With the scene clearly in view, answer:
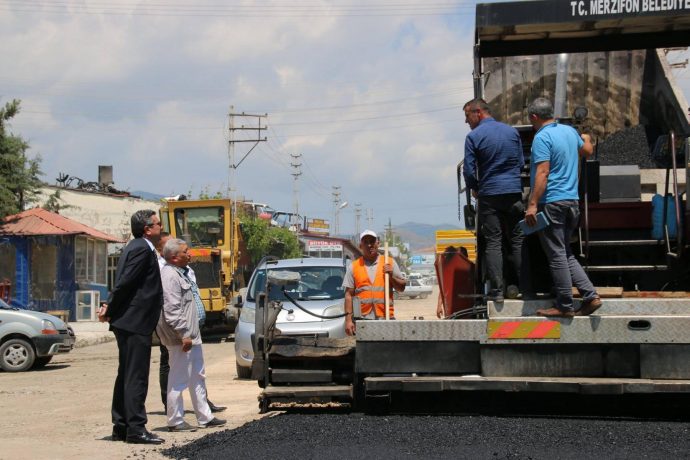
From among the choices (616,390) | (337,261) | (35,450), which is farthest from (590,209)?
(337,261)

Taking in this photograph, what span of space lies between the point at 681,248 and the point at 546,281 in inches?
41.9

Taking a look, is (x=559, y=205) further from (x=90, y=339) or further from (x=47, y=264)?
(x=47, y=264)

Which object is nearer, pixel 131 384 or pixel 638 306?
pixel 638 306

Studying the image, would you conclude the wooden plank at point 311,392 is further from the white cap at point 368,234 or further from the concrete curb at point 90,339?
the concrete curb at point 90,339

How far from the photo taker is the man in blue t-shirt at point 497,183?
7.79 m

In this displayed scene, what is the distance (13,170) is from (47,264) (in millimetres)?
3429

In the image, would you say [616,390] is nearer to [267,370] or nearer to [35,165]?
[267,370]

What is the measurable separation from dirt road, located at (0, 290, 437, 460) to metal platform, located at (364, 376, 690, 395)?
175 centimetres

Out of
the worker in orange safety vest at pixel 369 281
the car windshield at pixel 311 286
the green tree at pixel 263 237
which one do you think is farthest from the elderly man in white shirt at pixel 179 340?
the green tree at pixel 263 237

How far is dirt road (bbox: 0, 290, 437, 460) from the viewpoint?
303 inches

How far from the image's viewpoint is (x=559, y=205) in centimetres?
748

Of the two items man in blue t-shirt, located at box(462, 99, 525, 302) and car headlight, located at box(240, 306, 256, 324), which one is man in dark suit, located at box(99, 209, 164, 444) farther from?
car headlight, located at box(240, 306, 256, 324)

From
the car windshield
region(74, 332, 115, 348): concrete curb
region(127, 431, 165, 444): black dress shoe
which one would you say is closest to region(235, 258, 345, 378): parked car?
the car windshield

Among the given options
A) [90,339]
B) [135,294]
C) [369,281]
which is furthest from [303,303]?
[90,339]
